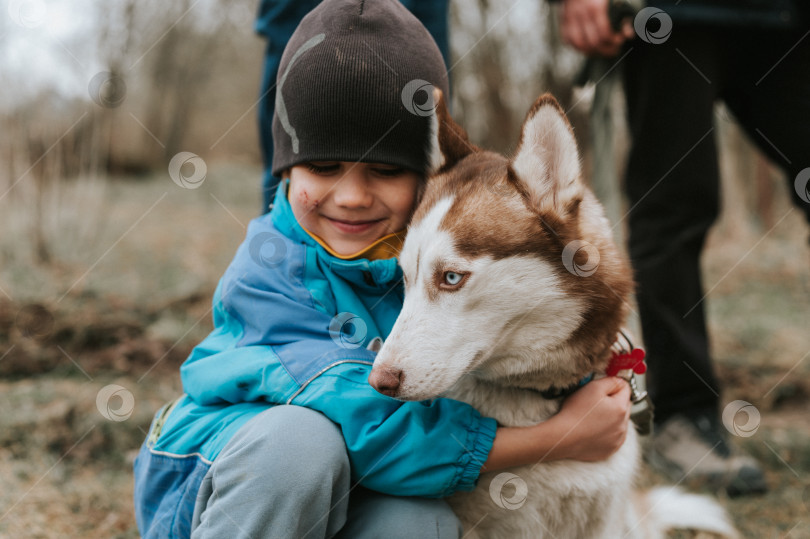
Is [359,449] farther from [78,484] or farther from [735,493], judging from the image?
[735,493]

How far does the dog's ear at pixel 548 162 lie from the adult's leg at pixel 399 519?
0.88m

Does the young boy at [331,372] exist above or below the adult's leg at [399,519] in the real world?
above

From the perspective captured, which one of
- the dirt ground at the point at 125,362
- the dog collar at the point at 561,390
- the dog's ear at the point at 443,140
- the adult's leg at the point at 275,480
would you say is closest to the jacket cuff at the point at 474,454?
the dog collar at the point at 561,390

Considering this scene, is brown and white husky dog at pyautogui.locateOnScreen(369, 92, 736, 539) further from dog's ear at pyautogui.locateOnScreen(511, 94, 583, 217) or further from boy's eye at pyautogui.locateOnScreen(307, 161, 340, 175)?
boy's eye at pyautogui.locateOnScreen(307, 161, 340, 175)

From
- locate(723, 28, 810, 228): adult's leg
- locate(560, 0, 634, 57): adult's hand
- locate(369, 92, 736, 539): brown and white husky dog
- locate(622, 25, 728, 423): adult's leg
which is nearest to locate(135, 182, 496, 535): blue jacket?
locate(369, 92, 736, 539): brown and white husky dog

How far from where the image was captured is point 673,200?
308 cm

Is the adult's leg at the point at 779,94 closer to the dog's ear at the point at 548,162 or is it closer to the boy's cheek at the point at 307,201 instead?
the dog's ear at the point at 548,162

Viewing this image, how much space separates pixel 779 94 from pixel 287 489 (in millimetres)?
2554

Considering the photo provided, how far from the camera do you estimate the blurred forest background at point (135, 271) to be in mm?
3131

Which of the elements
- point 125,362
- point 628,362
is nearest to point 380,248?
point 628,362

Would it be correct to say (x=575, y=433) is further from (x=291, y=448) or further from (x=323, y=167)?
(x=323, y=167)

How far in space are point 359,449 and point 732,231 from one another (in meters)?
8.56

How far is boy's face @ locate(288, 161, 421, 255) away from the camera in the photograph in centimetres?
218

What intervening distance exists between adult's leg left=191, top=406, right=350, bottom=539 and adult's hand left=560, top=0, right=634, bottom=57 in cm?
191
